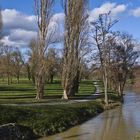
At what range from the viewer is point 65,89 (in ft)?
145

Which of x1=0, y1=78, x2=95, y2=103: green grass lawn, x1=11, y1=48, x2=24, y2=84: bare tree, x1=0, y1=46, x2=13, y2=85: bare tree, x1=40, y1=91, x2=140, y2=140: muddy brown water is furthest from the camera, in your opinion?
x1=11, y1=48, x2=24, y2=84: bare tree

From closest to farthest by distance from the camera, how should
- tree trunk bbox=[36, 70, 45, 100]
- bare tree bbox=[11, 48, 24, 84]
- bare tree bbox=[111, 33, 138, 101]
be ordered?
tree trunk bbox=[36, 70, 45, 100], bare tree bbox=[111, 33, 138, 101], bare tree bbox=[11, 48, 24, 84]

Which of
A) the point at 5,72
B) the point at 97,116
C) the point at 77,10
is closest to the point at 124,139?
the point at 97,116

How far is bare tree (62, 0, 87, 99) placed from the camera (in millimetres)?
43344

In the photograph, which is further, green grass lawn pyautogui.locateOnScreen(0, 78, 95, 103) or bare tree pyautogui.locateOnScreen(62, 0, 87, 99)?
bare tree pyautogui.locateOnScreen(62, 0, 87, 99)

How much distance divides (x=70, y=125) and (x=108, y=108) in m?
15.3

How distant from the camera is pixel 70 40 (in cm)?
4375

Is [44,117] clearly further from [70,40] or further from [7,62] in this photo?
[7,62]

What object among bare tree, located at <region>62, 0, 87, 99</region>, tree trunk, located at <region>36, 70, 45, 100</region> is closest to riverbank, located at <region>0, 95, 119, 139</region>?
tree trunk, located at <region>36, 70, 45, 100</region>

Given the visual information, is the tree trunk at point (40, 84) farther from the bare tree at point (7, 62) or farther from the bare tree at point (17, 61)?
the bare tree at point (17, 61)

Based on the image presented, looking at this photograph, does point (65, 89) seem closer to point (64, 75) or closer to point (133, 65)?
point (64, 75)

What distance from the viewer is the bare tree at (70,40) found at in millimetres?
43344

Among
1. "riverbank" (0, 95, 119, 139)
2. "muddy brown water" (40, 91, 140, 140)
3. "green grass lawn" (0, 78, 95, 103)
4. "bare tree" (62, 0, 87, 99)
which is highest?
"bare tree" (62, 0, 87, 99)

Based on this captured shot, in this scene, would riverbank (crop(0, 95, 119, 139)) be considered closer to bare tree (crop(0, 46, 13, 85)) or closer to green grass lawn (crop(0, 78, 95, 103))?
green grass lawn (crop(0, 78, 95, 103))
